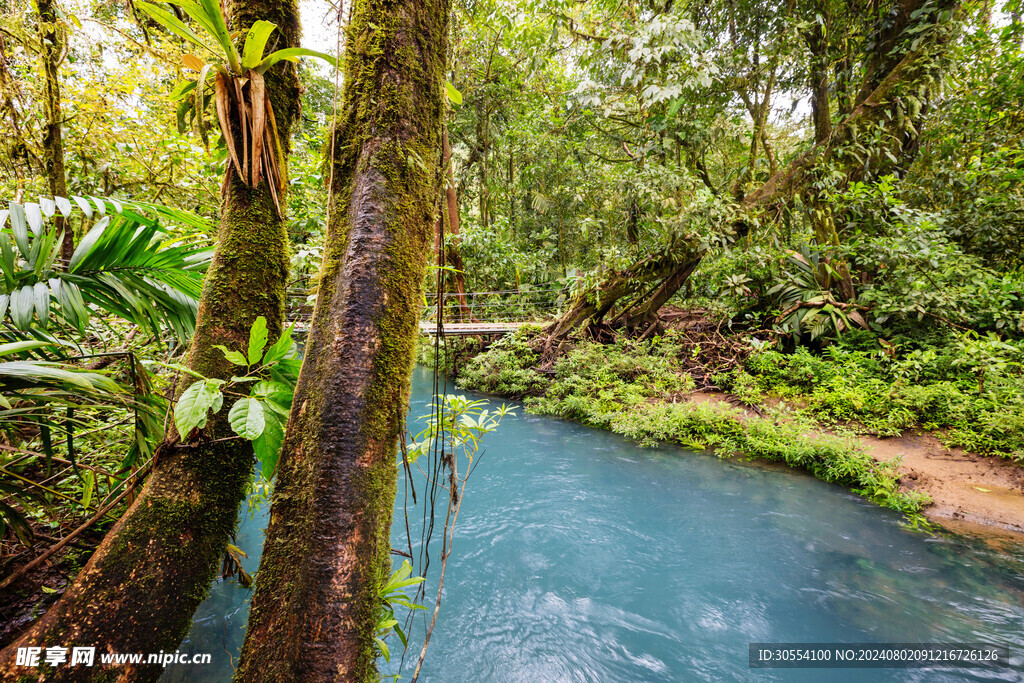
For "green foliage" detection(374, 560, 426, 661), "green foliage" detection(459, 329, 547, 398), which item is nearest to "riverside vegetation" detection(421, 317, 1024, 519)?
"green foliage" detection(459, 329, 547, 398)

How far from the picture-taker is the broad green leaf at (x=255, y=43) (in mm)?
1200

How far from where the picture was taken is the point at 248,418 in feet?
3.10

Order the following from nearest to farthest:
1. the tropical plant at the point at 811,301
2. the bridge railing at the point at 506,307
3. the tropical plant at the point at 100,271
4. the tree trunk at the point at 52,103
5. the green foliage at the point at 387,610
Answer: the green foliage at the point at 387,610 < the tropical plant at the point at 100,271 < the tree trunk at the point at 52,103 < the tropical plant at the point at 811,301 < the bridge railing at the point at 506,307

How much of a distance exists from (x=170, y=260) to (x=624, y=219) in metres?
7.71

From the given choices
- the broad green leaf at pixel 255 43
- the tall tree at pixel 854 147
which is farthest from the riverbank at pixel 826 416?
the broad green leaf at pixel 255 43

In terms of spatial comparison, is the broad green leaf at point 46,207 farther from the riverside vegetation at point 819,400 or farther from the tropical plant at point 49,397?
the riverside vegetation at point 819,400

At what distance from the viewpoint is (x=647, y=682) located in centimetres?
201

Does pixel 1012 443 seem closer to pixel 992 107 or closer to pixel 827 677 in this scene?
pixel 827 677

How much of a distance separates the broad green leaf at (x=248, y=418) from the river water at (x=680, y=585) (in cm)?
161

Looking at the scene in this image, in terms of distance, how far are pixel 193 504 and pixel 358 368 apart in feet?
2.40

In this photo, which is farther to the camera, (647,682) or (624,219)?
(624,219)

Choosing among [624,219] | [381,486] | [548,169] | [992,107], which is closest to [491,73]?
[548,169]

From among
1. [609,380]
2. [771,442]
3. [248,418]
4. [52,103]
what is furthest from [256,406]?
[609,380]

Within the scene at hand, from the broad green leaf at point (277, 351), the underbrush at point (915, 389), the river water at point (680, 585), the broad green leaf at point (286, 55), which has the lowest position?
the river water at point (680, 585)
